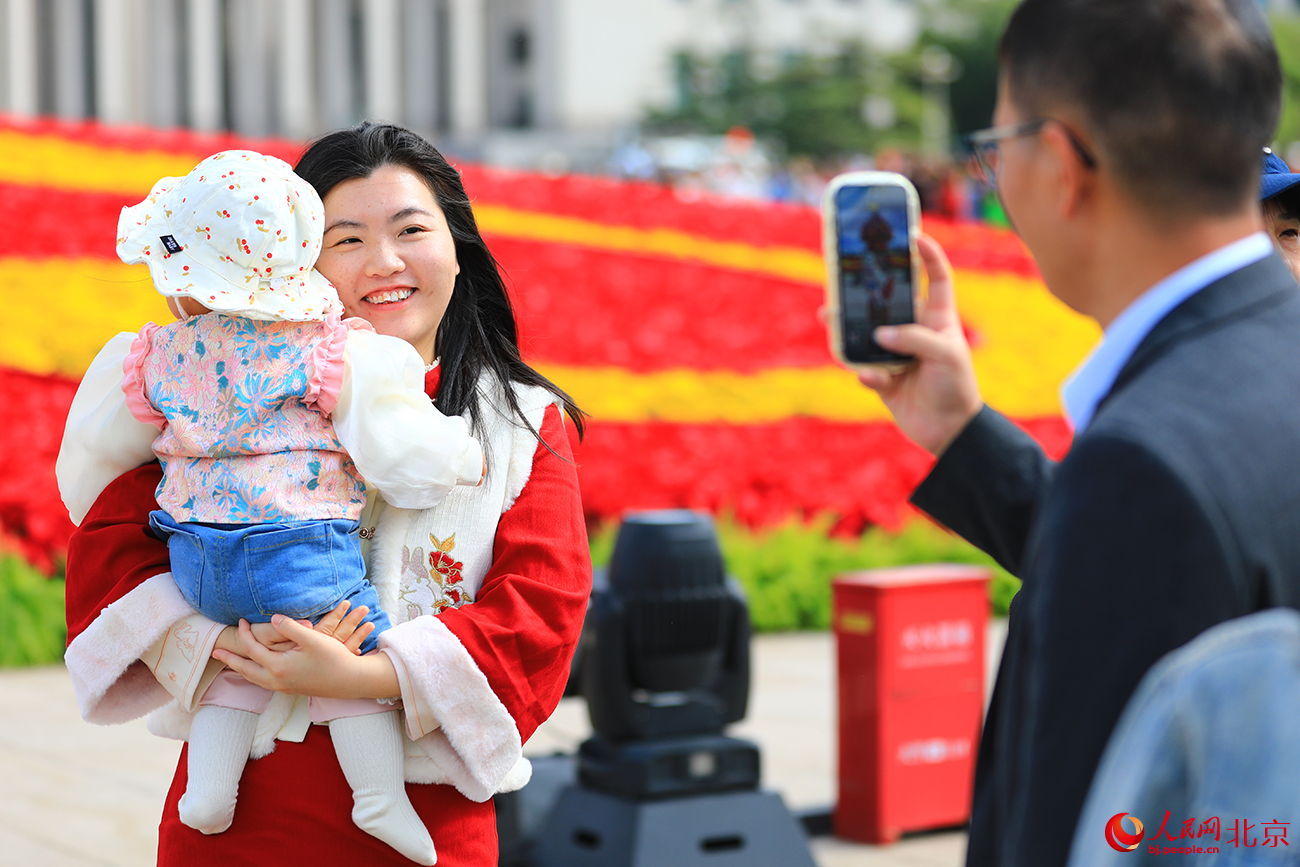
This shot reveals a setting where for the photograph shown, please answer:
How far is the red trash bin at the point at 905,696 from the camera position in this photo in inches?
199

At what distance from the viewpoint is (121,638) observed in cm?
215

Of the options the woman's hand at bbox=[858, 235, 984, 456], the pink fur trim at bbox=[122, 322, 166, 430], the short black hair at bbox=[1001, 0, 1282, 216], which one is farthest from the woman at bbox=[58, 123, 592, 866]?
the short black hair at bbox=[1001, 0, 1282, 216]

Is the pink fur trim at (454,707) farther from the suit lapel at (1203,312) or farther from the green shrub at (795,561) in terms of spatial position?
the green shrub at (795,561)

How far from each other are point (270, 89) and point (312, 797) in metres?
67.1

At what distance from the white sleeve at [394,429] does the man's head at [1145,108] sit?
0.98m

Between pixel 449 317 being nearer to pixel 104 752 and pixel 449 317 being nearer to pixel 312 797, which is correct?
pixel 312 797

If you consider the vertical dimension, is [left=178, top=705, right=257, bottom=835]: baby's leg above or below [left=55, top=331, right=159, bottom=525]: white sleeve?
below

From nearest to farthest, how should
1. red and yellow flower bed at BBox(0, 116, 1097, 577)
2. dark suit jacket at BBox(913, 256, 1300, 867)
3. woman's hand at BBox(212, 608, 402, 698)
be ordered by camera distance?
dark suit jacket at BBox(913, 256, 1300, 867) < woman's hand at BBox(212, 608, 402, 698) < red and yellow flower bed at BBox(0, 116, 1097, 577)

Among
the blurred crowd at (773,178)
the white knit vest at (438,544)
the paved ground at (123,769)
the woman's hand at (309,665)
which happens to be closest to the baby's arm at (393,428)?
the white knit vest at (438,544)

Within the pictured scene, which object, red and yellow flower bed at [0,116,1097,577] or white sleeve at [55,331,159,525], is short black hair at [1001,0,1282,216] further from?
red and yellow flower bed at [0,116,1097,577]

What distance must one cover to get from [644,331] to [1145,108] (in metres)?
8.28

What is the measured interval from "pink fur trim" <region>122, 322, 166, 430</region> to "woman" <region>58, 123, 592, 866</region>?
0.14 m

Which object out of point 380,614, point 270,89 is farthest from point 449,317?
point 270,89

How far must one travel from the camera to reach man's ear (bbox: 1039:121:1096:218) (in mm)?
1416
